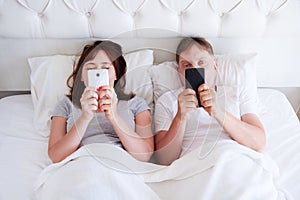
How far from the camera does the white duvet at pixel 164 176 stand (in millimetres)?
977

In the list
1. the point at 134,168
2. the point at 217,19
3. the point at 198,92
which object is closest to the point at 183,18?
the point at 217,19

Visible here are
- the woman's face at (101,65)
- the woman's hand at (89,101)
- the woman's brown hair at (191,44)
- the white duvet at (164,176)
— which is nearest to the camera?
the white duvet at (164,176)

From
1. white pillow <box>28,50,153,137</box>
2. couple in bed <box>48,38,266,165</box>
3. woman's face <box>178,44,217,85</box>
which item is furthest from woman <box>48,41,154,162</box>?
woman's face <box>178,44,217,85</box>

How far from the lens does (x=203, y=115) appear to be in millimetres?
1287

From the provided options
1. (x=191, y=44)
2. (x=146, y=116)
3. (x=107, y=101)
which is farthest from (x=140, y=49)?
(x=107, y=101)

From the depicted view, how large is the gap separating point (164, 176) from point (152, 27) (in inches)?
26.5

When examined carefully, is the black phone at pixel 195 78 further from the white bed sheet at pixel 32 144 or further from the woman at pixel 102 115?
the white bed sheet at pixel 32 144

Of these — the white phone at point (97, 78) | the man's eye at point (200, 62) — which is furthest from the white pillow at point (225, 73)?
the white phone at point (97, 78)

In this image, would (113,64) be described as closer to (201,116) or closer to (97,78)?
(97,78)

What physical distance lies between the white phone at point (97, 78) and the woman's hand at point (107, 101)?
2cm

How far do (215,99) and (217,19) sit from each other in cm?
46

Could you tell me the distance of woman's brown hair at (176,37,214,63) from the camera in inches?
53.7

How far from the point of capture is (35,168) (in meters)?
1.21

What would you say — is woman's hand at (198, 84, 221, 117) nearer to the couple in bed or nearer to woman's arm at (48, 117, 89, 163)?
the couple in bed
